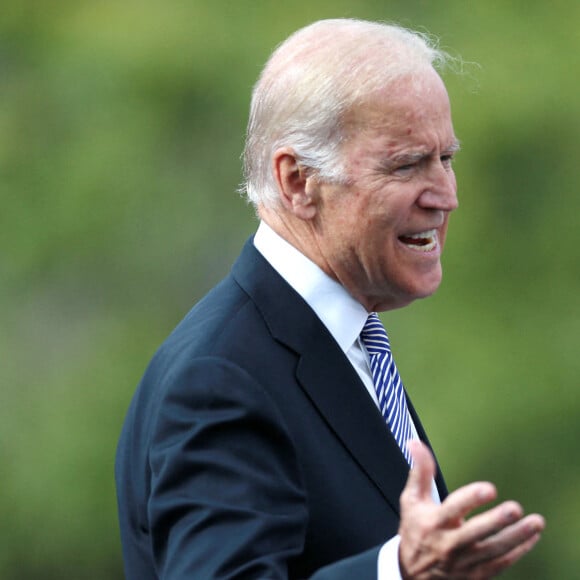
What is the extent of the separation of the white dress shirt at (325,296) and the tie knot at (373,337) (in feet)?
0.08

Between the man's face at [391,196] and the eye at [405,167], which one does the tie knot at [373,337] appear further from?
the eye at [405,167]

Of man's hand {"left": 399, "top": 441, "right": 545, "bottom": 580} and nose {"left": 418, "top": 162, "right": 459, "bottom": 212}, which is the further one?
nose {"left": 418, "top": 162, "right": 459, "bottom": 212}

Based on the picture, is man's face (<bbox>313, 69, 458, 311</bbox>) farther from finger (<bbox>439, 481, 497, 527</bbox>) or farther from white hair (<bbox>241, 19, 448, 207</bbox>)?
finger (<bbox>439, 481, 497, 527</bbox>)

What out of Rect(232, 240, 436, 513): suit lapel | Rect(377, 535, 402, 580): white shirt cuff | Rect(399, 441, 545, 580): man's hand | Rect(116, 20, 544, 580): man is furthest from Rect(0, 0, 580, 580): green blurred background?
Rect(399, 441, 545, 580): man's hand

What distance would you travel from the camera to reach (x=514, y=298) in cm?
690

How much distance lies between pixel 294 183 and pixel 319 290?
8.9 inches

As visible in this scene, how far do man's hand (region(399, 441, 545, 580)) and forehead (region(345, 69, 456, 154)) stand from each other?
2.67ft

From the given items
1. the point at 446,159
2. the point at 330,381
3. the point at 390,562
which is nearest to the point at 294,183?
the point at 446,159

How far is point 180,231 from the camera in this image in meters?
6.87

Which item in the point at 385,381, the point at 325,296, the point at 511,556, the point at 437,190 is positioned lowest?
the point at 511,556

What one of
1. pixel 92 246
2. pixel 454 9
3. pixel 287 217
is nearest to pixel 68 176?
pixel 92 246

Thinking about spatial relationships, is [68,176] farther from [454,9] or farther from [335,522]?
[335,522]

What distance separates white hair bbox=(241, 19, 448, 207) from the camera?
2490mm

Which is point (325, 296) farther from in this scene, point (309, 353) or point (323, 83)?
point (323, 83)
